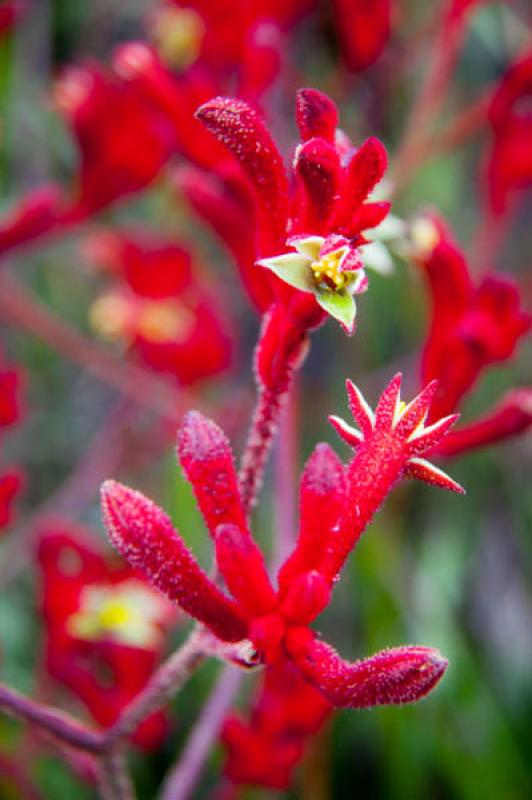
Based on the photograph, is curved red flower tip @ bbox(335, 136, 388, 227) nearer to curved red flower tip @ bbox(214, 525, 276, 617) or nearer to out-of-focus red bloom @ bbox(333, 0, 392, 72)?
curved red flower tip @ bbox(214, 525, 276, 617)

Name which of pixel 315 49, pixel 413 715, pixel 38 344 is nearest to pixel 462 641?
pixel 413 715

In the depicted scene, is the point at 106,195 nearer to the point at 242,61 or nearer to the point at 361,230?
the point at 242,61

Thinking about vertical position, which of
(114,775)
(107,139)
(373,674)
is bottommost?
(114,775)

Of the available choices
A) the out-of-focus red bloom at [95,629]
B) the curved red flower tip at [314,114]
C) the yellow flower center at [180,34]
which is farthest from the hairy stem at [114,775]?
the yellow flower center at [180,34]

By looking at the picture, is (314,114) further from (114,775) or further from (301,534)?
(114,775)

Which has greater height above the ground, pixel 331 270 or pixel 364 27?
pixel 364 27

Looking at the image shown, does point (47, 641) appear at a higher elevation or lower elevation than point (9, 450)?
lower

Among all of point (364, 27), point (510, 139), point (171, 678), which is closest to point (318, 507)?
point (171, 678)
